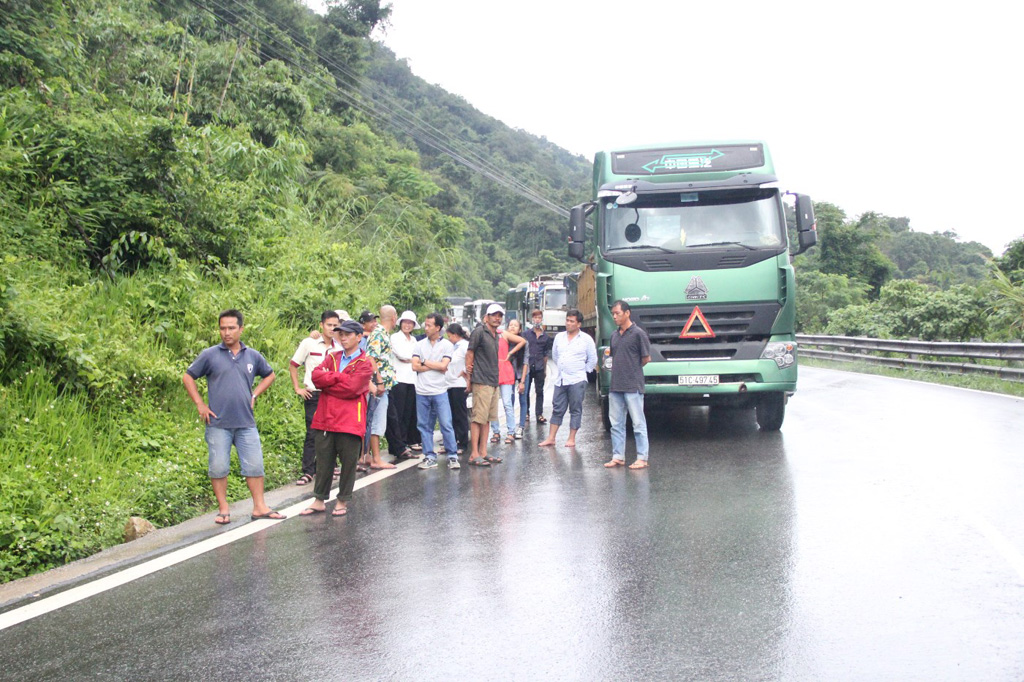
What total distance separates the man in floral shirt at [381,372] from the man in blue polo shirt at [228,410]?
2.26 m

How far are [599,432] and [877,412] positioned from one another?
14.9 feet

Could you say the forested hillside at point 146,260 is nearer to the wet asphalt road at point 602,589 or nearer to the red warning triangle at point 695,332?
the wet asphalt road at point 602,589

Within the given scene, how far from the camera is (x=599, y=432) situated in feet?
44.1

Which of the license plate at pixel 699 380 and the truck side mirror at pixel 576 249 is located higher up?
the truck side mirror at pixel 576 249

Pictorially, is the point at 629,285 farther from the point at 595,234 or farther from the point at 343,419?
the point at 343,419

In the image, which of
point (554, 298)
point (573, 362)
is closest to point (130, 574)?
point (573, 362)

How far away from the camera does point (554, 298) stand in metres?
37.5

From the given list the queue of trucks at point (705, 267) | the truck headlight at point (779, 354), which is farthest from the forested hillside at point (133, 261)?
the truck headlight at point (779, 354)

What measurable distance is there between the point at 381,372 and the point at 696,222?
14.4 ft

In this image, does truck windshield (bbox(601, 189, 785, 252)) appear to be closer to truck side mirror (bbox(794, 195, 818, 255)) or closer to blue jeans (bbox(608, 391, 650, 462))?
truck side mirror (bbox(794, 195, 818, 255))

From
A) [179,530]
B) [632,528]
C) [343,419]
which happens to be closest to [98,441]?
[179,530]

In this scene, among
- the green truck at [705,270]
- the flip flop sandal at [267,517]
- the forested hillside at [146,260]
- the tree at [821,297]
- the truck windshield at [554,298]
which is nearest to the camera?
the flip flop sandal at [267,517]

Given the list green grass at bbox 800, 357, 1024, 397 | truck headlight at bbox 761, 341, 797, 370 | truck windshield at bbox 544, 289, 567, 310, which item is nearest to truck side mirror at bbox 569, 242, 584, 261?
truck headlight at bbox 761, 341, 797, 370

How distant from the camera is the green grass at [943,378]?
18.3 m
